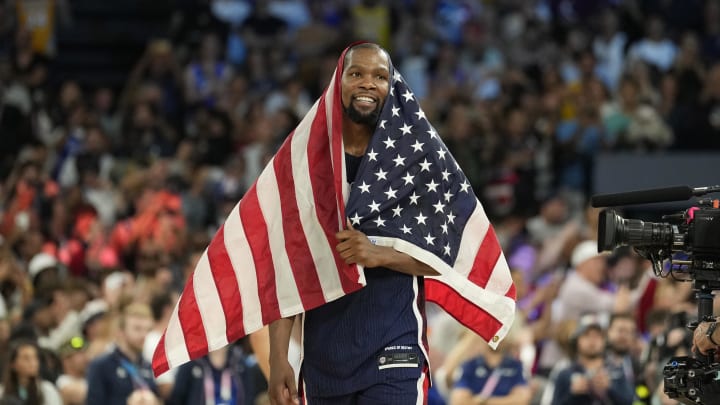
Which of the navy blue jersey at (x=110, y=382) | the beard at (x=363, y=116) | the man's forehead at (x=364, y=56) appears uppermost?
the man's forehead at (x=364, y=56)

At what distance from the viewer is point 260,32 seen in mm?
17984

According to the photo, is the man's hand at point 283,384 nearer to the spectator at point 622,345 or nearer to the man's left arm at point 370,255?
the man's left arm at point 370,255

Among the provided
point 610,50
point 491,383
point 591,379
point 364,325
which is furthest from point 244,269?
point 610,50

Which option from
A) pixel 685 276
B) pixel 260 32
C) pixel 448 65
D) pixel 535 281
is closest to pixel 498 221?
pixel 535 281

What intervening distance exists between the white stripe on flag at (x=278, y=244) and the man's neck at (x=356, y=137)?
14.3 inches

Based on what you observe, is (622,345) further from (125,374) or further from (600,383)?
(125,374)

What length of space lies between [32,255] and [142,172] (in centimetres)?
202

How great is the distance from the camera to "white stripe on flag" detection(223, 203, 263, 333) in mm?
5934

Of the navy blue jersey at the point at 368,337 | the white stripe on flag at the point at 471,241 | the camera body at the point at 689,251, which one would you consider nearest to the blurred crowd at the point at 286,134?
the white stripe on flag at the point at 471,241

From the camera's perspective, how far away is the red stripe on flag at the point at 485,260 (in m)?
5.91

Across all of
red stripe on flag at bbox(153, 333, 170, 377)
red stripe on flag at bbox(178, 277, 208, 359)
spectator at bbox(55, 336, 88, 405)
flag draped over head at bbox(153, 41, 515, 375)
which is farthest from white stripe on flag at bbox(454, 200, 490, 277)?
spectator at bbox(55, 336, 88, 405)

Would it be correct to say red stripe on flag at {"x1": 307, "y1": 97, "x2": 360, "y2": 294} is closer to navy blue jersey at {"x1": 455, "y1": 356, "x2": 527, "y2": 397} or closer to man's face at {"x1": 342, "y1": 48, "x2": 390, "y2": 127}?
man's face at {"x1": 342, "y1": 48, "x2": 390, "y2": 127}

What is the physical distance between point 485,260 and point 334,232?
638 mm

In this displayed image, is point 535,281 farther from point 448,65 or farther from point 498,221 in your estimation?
point 448,65
